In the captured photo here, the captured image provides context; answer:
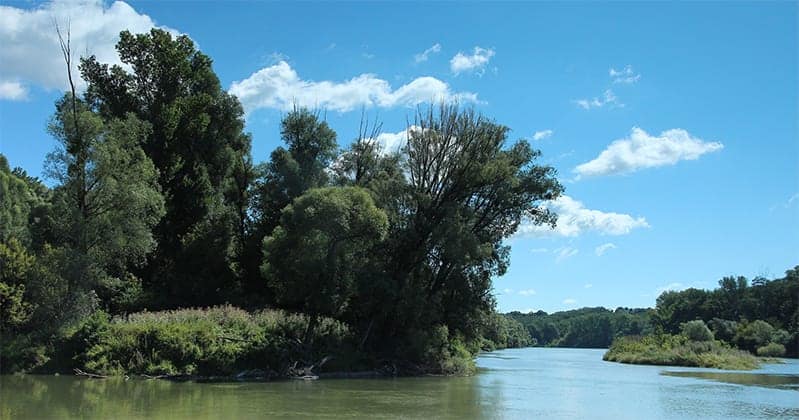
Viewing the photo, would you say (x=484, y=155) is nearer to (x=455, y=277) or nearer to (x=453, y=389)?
(x=455, y=277)

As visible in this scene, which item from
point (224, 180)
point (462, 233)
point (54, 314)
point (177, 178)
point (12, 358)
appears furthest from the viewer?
point (224, 180)

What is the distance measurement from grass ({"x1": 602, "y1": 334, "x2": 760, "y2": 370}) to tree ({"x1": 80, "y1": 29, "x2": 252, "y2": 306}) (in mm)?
44678

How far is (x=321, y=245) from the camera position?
95.7ft

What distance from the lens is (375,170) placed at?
145 feet

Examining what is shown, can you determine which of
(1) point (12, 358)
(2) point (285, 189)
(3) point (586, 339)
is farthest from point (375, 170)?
(3) point (586, 339)

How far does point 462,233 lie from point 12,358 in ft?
74.3

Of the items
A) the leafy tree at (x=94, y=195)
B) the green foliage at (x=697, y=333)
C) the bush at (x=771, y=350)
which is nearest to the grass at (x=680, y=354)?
the green foliage at (x=697, y=333)

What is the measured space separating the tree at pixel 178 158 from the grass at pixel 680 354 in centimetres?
4468

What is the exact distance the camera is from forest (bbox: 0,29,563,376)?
26016 millimetres

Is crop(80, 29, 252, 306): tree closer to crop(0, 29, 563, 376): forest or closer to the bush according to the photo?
crop(0, 29, 563, 376): forest

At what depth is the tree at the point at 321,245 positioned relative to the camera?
95.5 ft

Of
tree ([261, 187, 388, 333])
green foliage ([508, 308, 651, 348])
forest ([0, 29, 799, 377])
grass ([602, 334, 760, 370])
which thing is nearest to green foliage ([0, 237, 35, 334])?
forest ([0, 29, 799, 377])

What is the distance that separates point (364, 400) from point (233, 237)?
25837 millimetres

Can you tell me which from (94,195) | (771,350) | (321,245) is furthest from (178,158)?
(771,350)
